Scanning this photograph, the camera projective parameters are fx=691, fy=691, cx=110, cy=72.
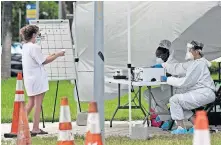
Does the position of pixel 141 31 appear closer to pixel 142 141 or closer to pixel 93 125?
pixel 142 141

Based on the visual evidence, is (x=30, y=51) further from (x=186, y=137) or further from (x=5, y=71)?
(x=5, y=71)

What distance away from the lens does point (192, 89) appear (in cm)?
1032

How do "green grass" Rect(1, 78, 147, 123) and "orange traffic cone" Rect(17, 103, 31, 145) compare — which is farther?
"green grass" Rect(1, 78, 147, 123)

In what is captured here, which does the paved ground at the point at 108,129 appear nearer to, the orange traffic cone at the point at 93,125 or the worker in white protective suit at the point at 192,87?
the worker in white protective suit at the point at 192,87

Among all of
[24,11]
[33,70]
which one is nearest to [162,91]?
[33,70]

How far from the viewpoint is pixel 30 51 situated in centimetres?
1005

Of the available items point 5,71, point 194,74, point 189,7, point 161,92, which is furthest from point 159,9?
point 5,71

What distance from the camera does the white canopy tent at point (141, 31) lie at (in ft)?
40.4

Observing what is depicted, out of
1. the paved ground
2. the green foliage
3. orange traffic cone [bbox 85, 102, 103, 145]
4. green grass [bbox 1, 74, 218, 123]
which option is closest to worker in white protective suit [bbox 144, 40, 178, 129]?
the paved ground

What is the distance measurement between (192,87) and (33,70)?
93.4 inches

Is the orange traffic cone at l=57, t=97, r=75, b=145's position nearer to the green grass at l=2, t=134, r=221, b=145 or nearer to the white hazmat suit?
the green grass at l=2, t=134, r=221, b=145

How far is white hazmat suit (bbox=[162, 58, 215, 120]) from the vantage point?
10141mm

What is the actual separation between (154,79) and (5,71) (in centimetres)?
1532

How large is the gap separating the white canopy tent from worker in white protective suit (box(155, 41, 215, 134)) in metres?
2.05
